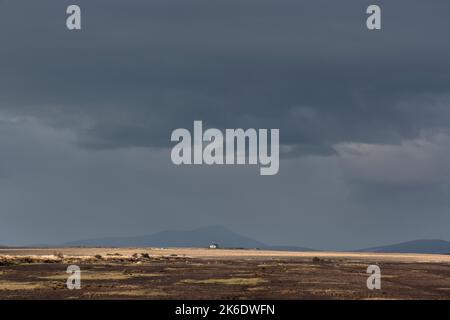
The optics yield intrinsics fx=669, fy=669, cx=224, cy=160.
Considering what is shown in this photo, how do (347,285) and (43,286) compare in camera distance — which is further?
(347,285)

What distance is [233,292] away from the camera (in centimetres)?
5697
